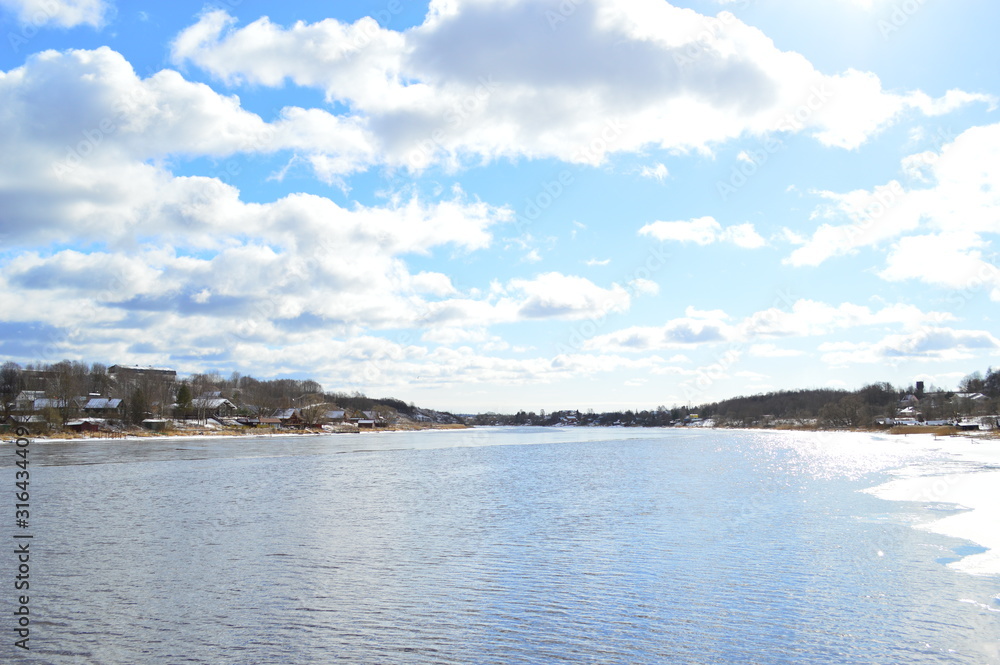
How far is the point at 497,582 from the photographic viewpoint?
56.9 ft

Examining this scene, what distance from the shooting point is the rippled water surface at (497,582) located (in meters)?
12.5

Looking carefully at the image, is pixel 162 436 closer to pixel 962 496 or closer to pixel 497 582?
pixel 497 582

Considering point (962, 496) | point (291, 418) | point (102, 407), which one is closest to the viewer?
point (962, 496)

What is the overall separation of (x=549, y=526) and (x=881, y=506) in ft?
54.4

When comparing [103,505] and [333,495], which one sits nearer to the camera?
[103,505]

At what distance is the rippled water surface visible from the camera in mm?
12531

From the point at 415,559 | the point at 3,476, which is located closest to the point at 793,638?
the point at 415,559

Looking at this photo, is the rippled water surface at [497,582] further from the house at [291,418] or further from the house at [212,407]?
the house at [291,418]

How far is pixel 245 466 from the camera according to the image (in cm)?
5800

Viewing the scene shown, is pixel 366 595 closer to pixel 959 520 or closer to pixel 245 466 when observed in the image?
pixel 959 520

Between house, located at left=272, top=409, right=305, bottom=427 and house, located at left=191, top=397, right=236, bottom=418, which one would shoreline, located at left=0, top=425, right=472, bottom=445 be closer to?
house, located at left=272, top=409, right=305, bottom=427

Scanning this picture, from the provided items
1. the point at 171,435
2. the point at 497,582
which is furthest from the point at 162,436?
the point at 497,582

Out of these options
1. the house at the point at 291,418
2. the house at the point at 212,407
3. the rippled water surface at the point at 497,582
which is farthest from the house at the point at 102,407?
the rippled water surface at the point at 497,582

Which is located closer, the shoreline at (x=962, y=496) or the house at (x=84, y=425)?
the shoreline at (x=962, y=496)
